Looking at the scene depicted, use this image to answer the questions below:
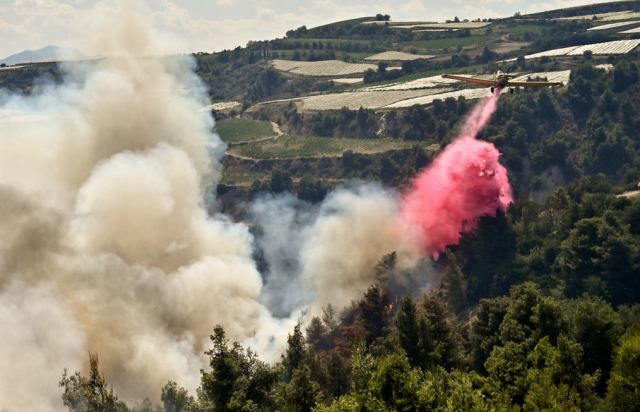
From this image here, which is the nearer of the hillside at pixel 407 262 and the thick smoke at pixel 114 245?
the hillside at pixel 407 262

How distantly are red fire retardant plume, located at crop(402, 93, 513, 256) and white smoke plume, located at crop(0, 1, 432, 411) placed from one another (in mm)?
4229

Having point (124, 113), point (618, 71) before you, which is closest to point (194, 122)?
point (124, 113)

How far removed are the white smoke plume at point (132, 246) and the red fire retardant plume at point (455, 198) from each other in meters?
4.23

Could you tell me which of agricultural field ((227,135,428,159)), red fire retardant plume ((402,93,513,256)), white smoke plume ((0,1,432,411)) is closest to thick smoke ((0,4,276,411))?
white smoke plume ((0,1,432,411))

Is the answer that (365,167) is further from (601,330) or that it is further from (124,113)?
(601,330)

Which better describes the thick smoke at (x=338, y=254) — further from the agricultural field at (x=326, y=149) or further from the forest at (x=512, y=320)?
the agricultural field at (x=326, y=149)

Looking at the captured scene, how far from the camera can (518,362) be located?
70312 millimetres

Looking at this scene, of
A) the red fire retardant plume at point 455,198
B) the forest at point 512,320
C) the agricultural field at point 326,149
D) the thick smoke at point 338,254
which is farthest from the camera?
the agricultural field at point 326,149

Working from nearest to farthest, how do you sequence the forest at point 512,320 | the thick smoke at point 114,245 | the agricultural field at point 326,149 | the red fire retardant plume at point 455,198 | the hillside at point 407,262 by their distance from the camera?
1. the forest at point 512,320
2. the hillside at point 407,262
3. the thick smoke at point 114,245
4. the red fire retardant plume at point 455,198
5. the agricultural field at point 326,149

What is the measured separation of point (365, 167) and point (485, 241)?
53.9 meters

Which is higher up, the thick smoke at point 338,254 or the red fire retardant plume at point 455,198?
the red fire retardant plume at point 455,198

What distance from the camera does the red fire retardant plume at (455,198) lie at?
131m

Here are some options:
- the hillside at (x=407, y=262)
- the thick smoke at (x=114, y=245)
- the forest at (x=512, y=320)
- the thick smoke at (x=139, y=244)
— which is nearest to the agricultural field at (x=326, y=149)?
the hillside at (x=407, y=262)

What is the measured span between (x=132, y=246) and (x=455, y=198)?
48.3m
